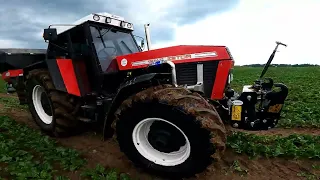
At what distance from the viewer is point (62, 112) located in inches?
225

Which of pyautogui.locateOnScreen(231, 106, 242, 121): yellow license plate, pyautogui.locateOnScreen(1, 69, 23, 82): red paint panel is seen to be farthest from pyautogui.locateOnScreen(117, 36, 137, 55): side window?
pyautogui.locateOnScreen(1, 69, 23, 82): red paint panel

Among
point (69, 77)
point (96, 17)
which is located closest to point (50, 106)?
point (69, 77)

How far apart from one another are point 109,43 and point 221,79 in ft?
7.31

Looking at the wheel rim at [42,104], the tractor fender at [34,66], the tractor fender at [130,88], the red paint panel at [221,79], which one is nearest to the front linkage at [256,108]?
the red paint panel at [221,79]

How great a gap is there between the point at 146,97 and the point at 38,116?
3741 millimetres

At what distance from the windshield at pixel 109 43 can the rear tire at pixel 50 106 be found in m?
1.12

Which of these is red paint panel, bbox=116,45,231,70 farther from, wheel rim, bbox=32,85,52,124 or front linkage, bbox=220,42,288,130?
wheel rim, bbox=32,85,52,124

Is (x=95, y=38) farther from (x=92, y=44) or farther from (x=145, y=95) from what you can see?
(x=145, y=95)

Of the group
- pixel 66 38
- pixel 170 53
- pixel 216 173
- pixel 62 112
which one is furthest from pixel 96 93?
pixel 216 173

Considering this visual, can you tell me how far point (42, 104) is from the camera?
21.7 ft

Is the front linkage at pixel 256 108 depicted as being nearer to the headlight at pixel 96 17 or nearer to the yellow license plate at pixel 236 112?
the yellow license plate at pixel 236 112

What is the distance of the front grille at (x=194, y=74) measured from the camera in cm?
462

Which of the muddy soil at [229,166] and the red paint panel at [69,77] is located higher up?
the red paint panel at [69,77]

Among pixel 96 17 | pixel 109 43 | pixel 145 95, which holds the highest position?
pixel 96 17
